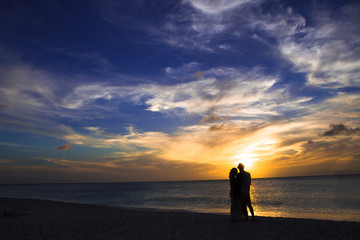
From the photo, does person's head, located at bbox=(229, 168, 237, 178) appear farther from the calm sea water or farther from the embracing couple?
the calm sea water

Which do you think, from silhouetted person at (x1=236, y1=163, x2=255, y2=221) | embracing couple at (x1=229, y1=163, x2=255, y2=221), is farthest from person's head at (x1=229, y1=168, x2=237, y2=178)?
silhouetted person at (x1=236, y1=163, x2=255, y2=221)

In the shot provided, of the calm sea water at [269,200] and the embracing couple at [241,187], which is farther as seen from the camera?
the calm sea water at [269,200]

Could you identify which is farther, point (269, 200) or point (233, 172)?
point (269, 200)

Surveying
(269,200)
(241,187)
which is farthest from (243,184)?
(269,200)

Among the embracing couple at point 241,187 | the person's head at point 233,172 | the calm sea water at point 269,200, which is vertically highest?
the person's head at point 233,172

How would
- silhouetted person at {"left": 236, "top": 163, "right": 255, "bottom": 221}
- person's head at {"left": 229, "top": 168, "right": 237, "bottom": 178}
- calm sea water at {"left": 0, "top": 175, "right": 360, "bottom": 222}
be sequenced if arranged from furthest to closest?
calm sea water at {"left": 0, "top": 175, "right": 360, "bottom": 222} < person's head at {"left": 229, "top": 168, "right": 237, "bottom": 178} < silhouetted person at {"left": 236, "top": 163, "right": 255, "bottom": 221}

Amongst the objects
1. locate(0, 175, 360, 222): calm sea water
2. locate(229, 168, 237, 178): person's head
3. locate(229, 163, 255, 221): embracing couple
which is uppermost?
locate(229, 168, 237, 178): person's head

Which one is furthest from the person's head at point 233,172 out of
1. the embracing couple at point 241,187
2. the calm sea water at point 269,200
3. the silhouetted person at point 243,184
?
the calm sea water at point 269,200

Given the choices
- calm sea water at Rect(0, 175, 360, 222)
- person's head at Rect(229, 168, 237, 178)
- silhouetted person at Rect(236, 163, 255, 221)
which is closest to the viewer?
silhouetted person at Rect(236, 163, 255, 221)

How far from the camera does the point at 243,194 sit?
1066cm

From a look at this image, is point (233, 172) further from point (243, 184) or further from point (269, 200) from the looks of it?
point (269, 200)

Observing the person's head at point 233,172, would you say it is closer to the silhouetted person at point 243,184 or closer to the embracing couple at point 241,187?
the embracing couple at point 241,187

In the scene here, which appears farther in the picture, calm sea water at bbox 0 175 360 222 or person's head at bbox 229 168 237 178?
calm sea water at bbox 0 175 360 222

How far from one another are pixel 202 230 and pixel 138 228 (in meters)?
2.99
